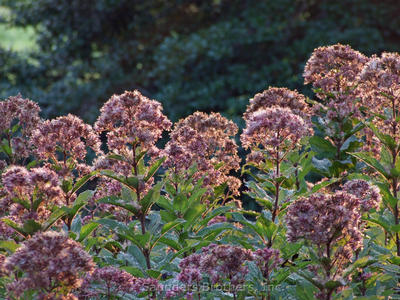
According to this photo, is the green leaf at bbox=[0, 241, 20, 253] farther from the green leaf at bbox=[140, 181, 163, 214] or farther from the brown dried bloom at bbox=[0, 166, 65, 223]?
the green leaf at bbox=[140, 181, 163, 214]

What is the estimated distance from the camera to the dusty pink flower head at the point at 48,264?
9.54 feet

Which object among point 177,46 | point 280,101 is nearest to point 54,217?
point 280,101

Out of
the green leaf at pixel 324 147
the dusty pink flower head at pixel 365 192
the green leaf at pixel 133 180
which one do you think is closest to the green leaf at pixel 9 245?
the green leaf at pixel 133 180

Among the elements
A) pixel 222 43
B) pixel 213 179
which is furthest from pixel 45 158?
pixel 222 43

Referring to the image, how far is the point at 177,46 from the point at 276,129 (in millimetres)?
10518

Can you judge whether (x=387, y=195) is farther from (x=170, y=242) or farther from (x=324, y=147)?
(x=170, y=242)

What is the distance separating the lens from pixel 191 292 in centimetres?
345

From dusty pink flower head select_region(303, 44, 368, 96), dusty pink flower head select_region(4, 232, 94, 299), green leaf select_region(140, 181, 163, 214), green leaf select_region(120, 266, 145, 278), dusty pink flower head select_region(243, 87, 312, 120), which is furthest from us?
dusty pink flower head select_region(243, 87, 312, 120)

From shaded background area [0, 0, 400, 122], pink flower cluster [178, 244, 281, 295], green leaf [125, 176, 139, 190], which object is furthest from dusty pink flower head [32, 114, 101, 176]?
shaded background area [0, 0, 400, 122]

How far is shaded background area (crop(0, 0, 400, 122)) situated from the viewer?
14.0m

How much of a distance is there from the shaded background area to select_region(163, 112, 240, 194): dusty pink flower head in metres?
7.04

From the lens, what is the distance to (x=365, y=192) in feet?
12.9

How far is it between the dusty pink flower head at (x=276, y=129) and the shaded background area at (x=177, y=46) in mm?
8021

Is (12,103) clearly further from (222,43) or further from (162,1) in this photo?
(162,1)
